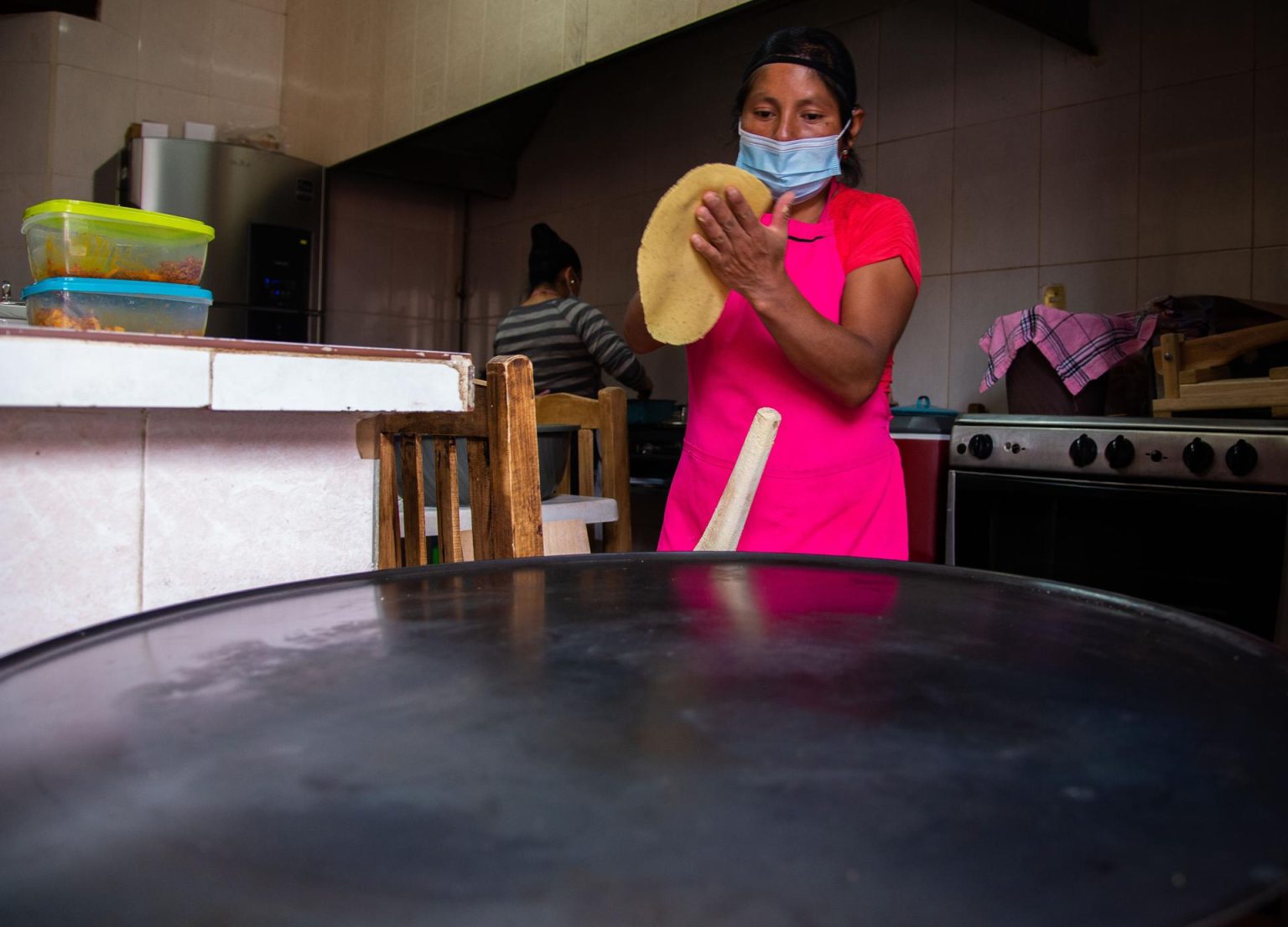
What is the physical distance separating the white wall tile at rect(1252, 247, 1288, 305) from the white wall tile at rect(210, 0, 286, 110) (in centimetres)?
421

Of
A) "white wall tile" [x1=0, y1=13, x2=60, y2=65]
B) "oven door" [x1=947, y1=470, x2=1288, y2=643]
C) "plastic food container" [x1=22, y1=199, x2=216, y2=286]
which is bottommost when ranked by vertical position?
"oven door" [x1=947, y1=470, x2=1288, y2=643]

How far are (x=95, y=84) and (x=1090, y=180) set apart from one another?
399 centimetres

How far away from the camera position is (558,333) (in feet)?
9.90

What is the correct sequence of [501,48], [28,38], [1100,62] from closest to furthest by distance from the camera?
[1100,62] < [501,48] < [28,38]

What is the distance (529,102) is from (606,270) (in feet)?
2.95

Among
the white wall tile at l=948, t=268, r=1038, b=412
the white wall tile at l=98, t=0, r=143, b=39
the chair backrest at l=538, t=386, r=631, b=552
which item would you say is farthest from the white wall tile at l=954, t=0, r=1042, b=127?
the white wall tile at l=98, t=0, r=143, b=39

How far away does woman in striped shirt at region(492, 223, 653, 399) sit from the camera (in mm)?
3012

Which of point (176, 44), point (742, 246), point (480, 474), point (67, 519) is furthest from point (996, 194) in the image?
point (176, 44)

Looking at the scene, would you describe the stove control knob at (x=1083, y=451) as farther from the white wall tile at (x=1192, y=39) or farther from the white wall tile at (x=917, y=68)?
the white wall tile at (x=917, y=68)

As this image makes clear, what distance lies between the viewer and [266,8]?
15.4ft

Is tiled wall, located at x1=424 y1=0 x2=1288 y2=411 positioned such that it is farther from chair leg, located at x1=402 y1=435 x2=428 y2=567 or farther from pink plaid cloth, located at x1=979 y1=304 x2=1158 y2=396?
chair leg, located at x1=402 y1=435 x2=428 y2=567

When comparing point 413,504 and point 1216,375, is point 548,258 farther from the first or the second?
point 413,504

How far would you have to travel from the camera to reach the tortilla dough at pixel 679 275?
1.20m

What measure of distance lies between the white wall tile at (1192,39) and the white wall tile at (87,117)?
13.1 ft
